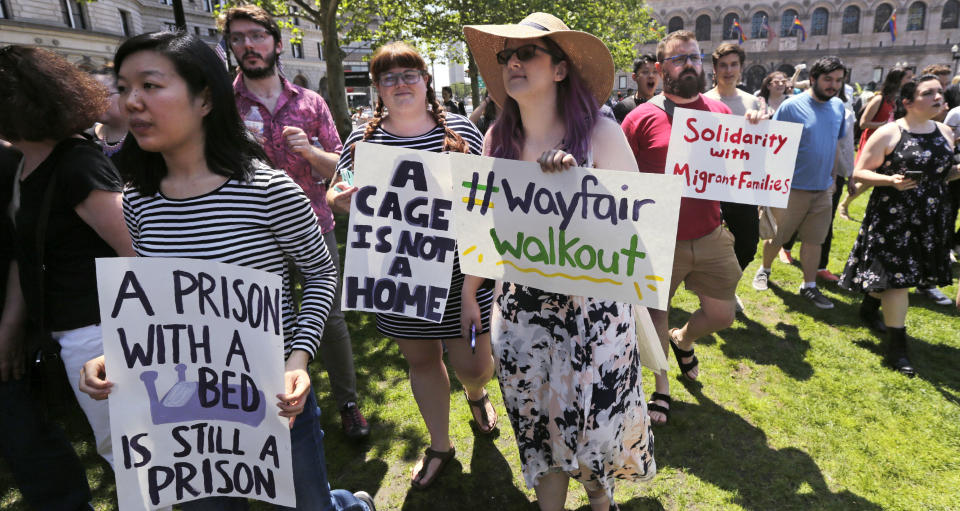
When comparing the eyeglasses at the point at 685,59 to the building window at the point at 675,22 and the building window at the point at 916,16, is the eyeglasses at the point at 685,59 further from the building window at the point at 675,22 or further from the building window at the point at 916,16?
the building window at the point at 916,16

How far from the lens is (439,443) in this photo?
9.60 ft

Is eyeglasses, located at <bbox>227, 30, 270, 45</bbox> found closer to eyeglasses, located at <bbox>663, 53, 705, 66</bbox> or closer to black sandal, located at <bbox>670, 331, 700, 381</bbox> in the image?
eyeglasses, located at <bbox>663, 53, 705, 66</bbox>

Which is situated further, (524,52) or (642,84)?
(642,84)

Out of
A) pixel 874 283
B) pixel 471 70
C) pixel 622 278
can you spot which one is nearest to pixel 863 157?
pixel 874 283

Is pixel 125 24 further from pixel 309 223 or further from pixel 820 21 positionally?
pixel 820 21

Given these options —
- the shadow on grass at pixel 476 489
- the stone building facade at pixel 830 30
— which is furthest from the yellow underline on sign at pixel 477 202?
the stone building facade at pixel 830 30

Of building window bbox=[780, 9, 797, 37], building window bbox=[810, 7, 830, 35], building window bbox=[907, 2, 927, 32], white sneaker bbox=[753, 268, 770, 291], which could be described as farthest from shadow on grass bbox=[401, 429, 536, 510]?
building window bbox=[907, 2, 927, 32]

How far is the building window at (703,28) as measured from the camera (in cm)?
5475

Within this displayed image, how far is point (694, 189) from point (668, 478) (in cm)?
164

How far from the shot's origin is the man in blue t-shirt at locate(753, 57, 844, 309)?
4.54m

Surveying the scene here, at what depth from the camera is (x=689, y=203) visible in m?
3.04

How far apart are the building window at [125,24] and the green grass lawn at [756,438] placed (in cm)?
4504

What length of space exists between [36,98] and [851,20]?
6702 cm

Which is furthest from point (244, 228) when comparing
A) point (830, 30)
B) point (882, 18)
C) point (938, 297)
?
point (882, 18)
